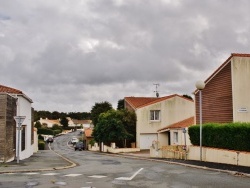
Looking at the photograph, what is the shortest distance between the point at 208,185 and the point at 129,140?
39.1 metres

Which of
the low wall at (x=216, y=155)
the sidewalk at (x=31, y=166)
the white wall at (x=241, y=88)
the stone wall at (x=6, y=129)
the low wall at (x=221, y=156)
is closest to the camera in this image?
the sidewalk at (x=31, y=166)

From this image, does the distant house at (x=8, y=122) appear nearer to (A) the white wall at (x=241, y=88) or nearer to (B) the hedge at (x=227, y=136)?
(B) the hedge at (x=227, y=136)

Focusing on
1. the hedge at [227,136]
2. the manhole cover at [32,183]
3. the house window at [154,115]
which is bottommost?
the manhole cover at [32,183]

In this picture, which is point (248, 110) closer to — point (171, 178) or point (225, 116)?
point (225, 116)

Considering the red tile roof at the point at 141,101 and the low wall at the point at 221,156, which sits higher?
the red tile roof at the point at 141,101

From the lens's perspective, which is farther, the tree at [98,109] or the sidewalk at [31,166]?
the tree at [98,109]

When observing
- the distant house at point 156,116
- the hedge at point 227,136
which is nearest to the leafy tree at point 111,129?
the distant house at point 156,116

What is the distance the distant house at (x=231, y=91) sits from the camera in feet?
91.7

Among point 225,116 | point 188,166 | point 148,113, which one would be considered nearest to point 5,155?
point 188,166

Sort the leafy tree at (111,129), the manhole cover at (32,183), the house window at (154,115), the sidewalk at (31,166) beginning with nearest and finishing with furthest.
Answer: the manhole cover at (32,183)
the sidewalk at (31,166)
the leafy tree at (111,129)
the house window at (154,115)

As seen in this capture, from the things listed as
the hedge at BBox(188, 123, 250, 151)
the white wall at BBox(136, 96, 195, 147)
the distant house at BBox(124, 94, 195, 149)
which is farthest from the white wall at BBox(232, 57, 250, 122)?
the white wall at BBox(136, 96, 195, 147)

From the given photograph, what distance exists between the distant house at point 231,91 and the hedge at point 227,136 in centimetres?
399

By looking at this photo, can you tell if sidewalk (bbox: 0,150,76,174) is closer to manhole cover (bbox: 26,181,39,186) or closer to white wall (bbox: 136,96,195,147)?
manhole cover (bbox: 26,181,39,186)

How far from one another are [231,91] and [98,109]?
4511 cm
